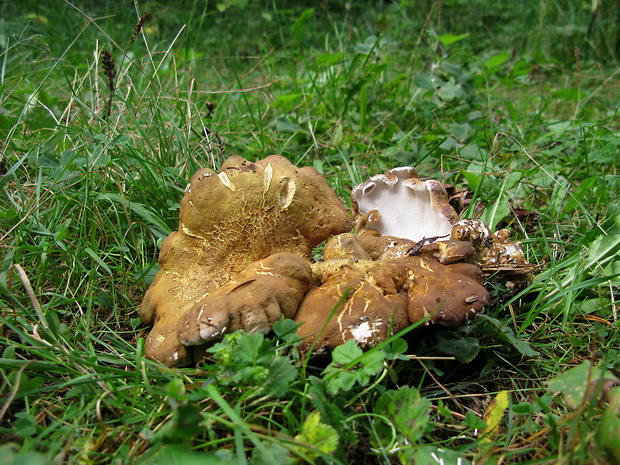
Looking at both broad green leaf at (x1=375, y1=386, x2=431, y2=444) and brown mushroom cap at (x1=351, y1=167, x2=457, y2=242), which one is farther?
brown mushroom cap at (x1=351, y1=167, x2=457, y2=242)

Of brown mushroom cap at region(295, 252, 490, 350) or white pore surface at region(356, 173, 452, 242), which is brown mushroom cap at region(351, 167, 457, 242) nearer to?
white pore surface at region(356, 173, 452, 242)

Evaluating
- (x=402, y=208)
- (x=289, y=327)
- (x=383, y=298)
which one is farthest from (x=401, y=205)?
(x=289, y=327)

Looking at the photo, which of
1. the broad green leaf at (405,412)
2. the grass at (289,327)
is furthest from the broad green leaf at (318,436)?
the broad green leaf at (405,412)

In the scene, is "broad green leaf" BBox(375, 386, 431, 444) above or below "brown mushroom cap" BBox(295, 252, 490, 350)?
below

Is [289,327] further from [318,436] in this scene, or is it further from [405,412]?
[405,412]

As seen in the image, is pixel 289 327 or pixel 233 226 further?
pixel 233 226

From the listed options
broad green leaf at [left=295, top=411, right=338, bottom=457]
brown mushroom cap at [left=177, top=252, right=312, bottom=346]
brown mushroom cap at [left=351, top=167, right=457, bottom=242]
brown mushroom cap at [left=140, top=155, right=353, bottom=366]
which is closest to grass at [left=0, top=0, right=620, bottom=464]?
broad green leaf at [left=295, top=411, right=338, bottom=457]

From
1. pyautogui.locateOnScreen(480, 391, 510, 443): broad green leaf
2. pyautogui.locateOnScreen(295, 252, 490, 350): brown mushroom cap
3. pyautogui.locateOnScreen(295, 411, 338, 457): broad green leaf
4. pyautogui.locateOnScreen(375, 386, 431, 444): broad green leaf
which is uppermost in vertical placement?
pyautogui.locateOnScreen(295, 252, 490, 350): brown mushroom cap
